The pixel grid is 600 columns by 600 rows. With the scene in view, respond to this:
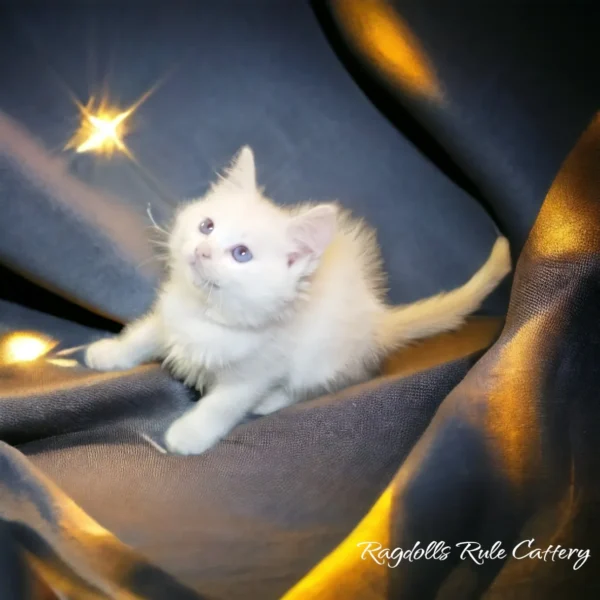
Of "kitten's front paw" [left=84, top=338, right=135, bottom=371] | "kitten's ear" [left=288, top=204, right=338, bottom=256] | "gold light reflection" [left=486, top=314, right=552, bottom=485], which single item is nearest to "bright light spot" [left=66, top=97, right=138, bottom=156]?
"kitten's front paw" [left=84, top=338, right=135, bottom=371]

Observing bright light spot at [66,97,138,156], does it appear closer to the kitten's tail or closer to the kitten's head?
the kitten's head

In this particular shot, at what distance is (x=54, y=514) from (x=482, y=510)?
1.81 feet

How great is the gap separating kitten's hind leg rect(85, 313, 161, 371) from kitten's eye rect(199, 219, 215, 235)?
0.25 meters

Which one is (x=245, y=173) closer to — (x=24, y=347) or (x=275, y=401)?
(x=275, y=401)

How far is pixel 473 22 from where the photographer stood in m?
1.15

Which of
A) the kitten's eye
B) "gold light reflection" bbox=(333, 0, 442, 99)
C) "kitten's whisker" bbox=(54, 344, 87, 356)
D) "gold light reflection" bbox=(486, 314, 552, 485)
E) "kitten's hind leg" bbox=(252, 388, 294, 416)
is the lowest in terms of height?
"gold light reflection" bbox=(486, 314, 552, 485)

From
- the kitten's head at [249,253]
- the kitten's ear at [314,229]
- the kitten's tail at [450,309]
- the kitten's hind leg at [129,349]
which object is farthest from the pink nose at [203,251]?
the kitten's tail at [450,309]

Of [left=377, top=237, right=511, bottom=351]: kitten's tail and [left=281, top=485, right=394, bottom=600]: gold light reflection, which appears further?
[left=377, top=237, right=511, bottom=351]: kitten's tail

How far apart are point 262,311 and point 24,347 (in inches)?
21.1

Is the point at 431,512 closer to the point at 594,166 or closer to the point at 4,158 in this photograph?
the point at 594,166

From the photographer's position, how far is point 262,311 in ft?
3.36

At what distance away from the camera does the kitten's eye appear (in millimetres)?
1022

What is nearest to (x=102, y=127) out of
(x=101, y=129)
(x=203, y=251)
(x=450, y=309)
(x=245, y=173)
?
(x=101, y=129)

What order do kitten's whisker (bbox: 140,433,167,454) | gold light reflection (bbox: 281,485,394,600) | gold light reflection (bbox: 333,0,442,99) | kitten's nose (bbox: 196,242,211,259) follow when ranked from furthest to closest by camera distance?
gold light reflection (bbox: 333,0,442,99) < kitten's whisker (bbox: 140,433,167,454) < kitten's nose (bbox: 196,242,211,259) < gold light reflection (bbox: 281,485,394,600)
